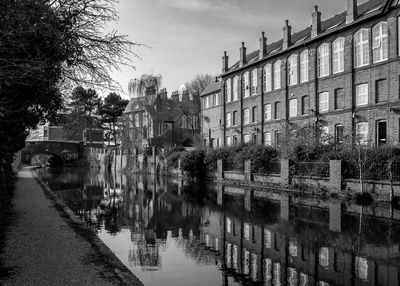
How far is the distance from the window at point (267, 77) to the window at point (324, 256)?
33.8m

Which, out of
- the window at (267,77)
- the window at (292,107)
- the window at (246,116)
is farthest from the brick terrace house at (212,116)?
the window at (292,107)

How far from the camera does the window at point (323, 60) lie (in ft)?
118

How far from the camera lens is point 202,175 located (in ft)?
138

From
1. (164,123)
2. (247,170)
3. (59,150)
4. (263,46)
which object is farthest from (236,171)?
(59,150)

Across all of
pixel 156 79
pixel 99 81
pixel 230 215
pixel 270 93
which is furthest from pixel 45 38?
pixel 156 79

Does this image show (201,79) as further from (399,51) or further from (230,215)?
(230,215)

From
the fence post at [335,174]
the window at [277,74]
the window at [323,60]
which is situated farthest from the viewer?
the window at [277,74]

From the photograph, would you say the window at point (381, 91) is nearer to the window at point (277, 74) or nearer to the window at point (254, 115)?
the window at point (277, 74)

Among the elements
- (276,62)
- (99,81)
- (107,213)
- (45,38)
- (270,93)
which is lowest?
(107,213)

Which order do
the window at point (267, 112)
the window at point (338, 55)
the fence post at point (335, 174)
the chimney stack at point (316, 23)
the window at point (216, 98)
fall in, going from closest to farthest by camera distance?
the fence post at point (335, 174) → the window at point (338, 55) → the chimney stack at point (316, 23) → the window at point (267, 112) → the window at point (216, 98)

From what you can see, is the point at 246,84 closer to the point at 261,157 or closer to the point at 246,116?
the point at 246,116

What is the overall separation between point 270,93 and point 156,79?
50.7 feet

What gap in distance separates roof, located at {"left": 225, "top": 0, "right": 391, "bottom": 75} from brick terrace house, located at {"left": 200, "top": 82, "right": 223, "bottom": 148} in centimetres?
587

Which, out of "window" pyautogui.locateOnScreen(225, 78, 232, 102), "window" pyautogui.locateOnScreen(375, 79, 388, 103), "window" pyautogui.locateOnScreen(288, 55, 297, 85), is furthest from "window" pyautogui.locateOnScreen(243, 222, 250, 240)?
"window" pyautogui.locateOnScreen(225, 78, 232, 102)
